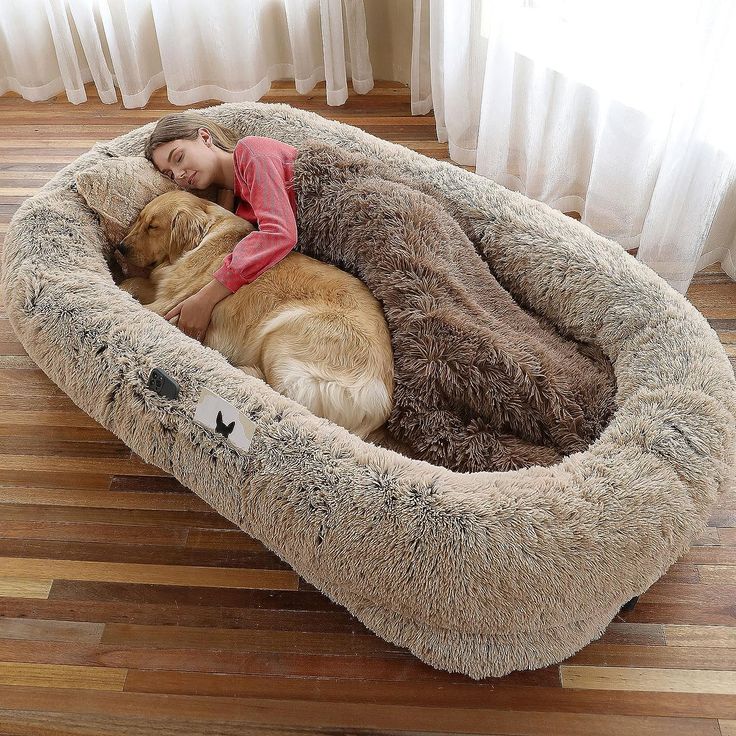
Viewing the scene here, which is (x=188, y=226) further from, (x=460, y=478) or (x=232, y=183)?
(x=460, y=478)

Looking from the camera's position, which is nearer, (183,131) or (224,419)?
(224,419)

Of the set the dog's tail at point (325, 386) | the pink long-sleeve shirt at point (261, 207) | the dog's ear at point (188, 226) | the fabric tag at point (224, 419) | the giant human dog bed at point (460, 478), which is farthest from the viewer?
the dog's ear at point (188, 226)

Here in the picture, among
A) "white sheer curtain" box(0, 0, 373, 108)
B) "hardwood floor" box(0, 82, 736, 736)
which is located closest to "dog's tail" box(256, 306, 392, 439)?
"hardwood floor" box(0, 82, 736, 736)

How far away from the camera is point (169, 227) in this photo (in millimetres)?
1828

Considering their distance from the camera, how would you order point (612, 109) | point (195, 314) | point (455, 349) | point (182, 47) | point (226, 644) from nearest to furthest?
point (226, 644), point (455, 349), point (195, 314), point (612, 109), point (182, 47)

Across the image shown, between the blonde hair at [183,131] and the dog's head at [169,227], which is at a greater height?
the blonde hair at [183,131]

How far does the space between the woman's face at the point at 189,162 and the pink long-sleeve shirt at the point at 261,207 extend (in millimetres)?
76

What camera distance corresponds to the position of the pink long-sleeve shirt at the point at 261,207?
1.71 metres

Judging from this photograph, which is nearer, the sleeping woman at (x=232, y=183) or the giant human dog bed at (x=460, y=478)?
the giant human dog bed at (x=460, y=478)

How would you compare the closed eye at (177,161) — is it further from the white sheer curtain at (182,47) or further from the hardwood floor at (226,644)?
the white sheer curtain at (182,47)

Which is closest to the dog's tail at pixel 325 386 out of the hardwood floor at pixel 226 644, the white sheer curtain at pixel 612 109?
the hardwood floor at pixel 226 644

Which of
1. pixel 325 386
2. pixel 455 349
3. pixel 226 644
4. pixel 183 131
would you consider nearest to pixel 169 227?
pixel 183 131

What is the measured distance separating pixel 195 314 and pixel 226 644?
0.73 m

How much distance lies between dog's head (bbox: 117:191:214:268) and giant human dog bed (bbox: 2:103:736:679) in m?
0.18
